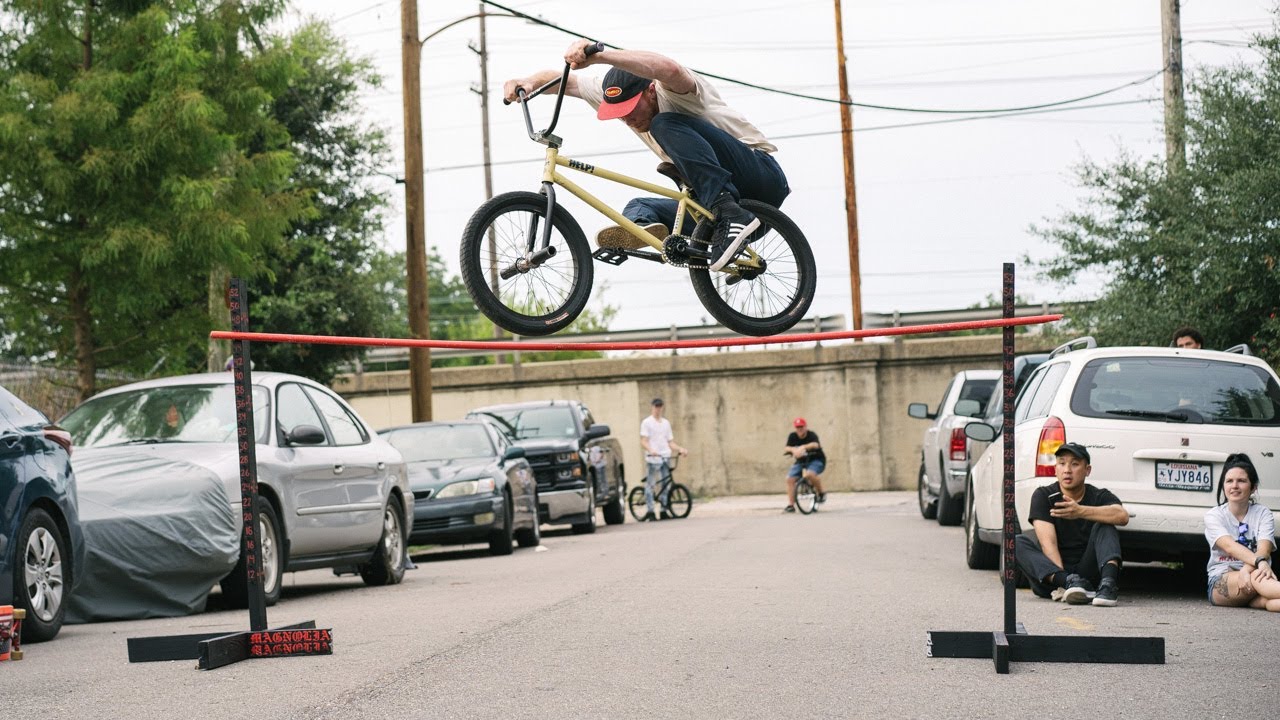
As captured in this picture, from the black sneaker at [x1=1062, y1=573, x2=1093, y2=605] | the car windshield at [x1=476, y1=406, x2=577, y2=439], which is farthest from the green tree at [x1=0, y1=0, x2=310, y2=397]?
the black sneaker at [x1=1062, y1=573, x2=1093, y2=605]

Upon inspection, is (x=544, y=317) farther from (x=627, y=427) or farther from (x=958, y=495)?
(x=627, y=427)

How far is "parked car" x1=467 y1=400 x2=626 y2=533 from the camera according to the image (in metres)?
21.8

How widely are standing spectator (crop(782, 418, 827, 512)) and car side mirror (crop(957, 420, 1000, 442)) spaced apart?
13.0 meters

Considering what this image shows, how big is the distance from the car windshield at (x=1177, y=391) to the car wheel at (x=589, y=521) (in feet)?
37.8

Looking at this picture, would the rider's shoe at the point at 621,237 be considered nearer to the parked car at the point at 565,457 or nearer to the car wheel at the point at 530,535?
the car wheel at the point at 530,535

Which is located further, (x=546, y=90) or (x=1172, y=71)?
(x=1172, y=71)

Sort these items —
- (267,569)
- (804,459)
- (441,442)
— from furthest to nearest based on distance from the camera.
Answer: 1. (804,459)
2. (441,442)
3. (267,569)

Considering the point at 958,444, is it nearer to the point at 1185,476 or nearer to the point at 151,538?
the point at 1185,476

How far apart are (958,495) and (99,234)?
33.5 feet

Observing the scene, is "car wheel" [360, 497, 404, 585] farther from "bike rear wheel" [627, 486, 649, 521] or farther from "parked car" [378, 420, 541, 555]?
"bike rear wheel" [627, 486, 649, 521]

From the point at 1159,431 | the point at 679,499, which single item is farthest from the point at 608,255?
the point at 679,499

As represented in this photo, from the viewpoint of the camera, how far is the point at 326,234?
84.5 feet

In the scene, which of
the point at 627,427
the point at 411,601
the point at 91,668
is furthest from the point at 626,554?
the point at 627,427

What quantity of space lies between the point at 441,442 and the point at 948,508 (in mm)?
6282
